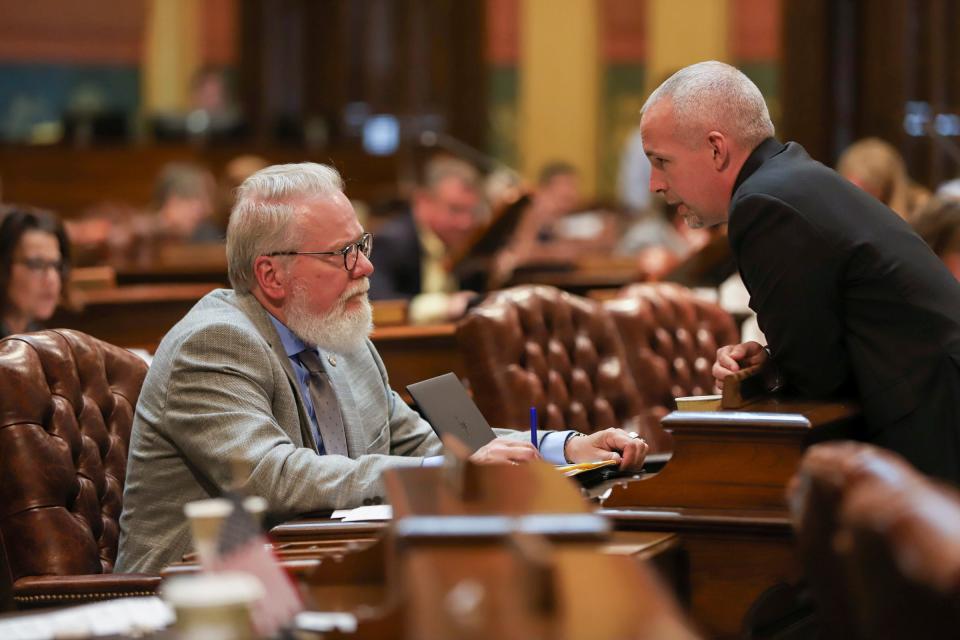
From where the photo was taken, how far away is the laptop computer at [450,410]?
283 cm

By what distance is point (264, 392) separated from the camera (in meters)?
2.89

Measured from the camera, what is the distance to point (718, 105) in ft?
9.73

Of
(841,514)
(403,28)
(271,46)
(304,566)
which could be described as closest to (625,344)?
(304,566)

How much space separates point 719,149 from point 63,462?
153 centimetres

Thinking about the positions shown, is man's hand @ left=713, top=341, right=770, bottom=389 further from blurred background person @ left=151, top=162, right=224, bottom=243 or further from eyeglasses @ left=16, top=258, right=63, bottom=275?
blurred background person @ left=151, top=162, right=224, bottom=243

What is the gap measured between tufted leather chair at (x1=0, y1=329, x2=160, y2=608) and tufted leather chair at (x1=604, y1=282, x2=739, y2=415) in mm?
1819

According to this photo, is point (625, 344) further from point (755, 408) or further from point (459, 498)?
point (459, 498)

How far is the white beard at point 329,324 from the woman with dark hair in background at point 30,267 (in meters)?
1.99

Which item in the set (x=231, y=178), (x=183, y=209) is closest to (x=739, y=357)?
(x=231, y=178)

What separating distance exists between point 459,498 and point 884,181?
492 cm

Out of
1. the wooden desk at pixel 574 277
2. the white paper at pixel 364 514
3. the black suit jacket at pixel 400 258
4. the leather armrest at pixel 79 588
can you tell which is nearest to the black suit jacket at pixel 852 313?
the white paper at pixel 364 514

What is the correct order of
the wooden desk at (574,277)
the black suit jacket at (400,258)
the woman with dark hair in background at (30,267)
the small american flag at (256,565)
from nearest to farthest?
the small american flag at (256,565), the woman with dark hair in background at (30,267), the wooden desk at (574,277), the black suit jacket at (400,258)

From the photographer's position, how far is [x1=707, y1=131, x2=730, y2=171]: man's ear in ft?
9.72

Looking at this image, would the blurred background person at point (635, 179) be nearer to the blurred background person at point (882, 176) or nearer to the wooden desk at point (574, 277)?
the wooden desk at point (574, 277)
